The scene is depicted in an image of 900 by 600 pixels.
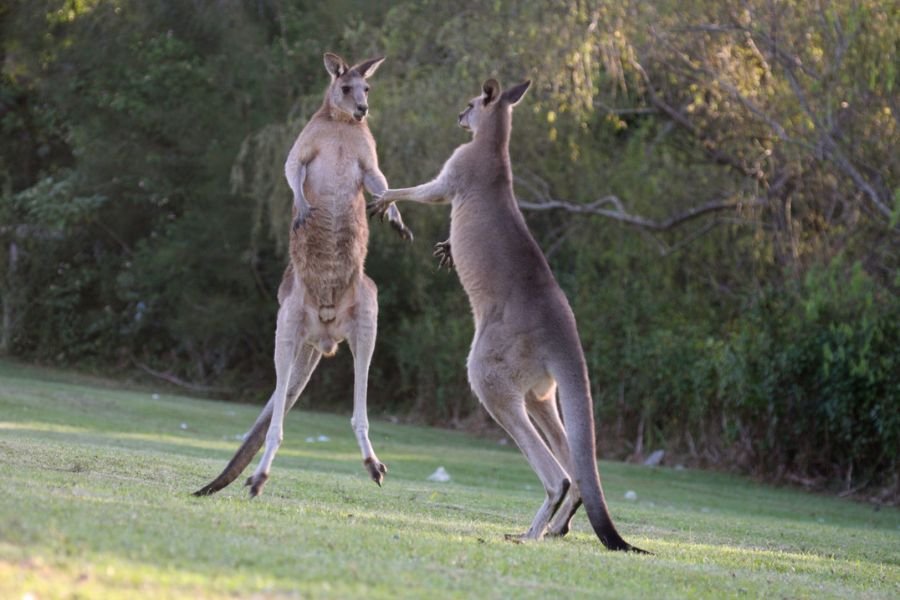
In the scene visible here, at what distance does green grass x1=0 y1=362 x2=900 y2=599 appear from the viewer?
4.68 m

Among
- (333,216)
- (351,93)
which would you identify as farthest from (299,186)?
(351,93)

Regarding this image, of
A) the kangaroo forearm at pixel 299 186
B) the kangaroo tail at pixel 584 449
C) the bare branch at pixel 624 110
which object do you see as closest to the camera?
the kangaroo tail at pixel 584 449

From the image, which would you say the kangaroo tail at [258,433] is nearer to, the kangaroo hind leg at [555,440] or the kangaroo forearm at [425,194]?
the kangaroo forearm at [425,194]

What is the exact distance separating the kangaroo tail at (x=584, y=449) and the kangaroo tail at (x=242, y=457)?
6.04 feet

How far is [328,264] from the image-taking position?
8148 millimetres

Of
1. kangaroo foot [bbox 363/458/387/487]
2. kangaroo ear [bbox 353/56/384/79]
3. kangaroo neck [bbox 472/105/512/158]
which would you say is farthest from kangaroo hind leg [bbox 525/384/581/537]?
kangaroo ear [bbox 353/56/384/79]

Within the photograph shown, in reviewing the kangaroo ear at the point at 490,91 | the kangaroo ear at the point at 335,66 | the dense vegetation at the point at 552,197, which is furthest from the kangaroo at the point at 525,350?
the dense vegetation at the point at 552,197

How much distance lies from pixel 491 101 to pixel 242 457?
8.63ft

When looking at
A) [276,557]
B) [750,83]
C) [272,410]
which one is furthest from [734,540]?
[750,83]

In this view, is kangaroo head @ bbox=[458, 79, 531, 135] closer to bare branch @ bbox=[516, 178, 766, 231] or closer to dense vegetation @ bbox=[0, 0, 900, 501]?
dense vegetation @ bbox=[0, 0, 900, 501]

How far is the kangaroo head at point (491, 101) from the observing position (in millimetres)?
8484

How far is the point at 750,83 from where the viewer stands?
16969 mm

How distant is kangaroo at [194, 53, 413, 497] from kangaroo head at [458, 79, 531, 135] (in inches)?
26.1

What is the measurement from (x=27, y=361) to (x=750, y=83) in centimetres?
1667
